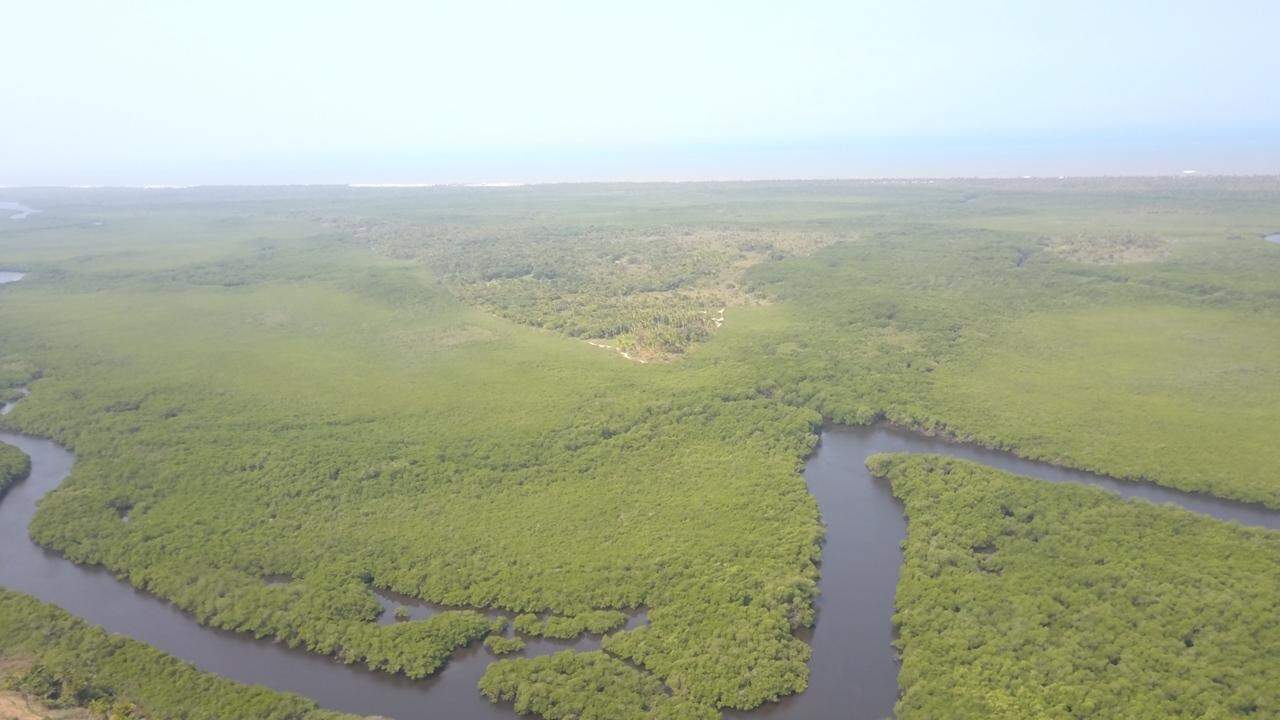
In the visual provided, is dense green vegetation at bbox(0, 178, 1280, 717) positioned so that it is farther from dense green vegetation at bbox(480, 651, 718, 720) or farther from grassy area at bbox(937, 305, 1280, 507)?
grassy area at bbox(937, 305, 1280, 507)

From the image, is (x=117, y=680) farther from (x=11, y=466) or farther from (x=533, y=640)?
(x=11, y=466)

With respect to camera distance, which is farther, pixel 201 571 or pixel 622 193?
pixel 622 193

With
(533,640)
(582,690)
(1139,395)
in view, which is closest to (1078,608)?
(582,690)

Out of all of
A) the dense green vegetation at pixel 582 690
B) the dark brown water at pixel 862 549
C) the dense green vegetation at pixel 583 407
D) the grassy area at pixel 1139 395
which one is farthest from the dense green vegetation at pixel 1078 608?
the dense green vegetation at pixel 582 690

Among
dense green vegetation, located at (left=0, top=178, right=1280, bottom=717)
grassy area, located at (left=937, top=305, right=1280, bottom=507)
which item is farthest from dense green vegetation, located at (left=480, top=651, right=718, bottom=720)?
grassy area, located at (left=937, top=305, right=1280, bottom=507)

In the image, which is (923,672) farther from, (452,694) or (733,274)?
(733,274)

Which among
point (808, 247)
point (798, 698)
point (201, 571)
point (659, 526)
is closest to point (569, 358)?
point (659, 526)
